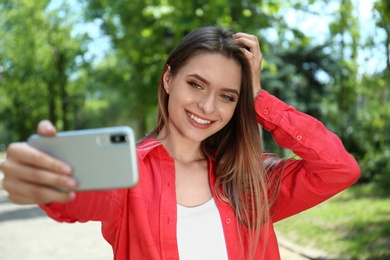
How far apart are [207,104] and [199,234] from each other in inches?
18.7

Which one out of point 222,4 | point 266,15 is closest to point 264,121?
point 222,4

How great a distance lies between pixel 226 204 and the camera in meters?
2.21

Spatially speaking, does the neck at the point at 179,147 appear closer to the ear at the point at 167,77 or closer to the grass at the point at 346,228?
the ear at the point at 167,77

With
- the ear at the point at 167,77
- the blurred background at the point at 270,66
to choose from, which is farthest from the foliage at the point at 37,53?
the ear at the point at 167,77

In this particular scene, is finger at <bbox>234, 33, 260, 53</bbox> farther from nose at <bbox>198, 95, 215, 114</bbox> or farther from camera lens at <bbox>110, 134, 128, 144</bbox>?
camera lens at <bbox>110, 134, 128, 144</bbox>

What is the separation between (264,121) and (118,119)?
39592mm

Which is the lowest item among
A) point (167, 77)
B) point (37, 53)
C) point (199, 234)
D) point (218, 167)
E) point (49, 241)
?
point (37, 53)

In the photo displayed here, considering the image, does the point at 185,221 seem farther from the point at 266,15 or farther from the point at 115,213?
the point at 266,15

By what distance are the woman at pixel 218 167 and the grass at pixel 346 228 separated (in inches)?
176

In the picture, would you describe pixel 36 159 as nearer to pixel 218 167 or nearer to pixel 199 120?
pixel 199 120

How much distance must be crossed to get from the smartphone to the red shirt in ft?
1.55

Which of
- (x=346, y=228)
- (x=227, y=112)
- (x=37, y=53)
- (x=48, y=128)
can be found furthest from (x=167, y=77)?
(x=37, y=53)

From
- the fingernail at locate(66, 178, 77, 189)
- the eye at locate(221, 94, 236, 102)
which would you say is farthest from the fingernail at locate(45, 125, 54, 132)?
the eye at locate(221, 94, 236, 102)

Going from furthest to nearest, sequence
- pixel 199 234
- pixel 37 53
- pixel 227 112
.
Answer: pixel 37 53
pixel 227 112
pixel 199 234
